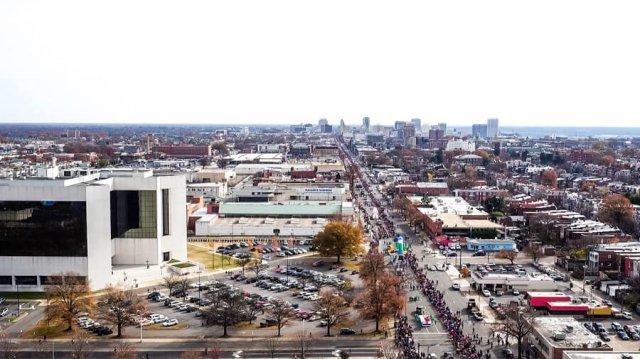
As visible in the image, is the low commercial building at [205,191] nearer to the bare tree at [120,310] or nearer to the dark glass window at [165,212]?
the dark glass window at [165,212]

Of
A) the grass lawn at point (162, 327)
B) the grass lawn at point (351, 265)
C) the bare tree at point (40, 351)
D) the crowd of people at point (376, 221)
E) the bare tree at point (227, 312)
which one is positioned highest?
the bare tree at point (227, 312)

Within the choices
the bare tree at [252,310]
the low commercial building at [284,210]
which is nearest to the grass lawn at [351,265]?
the bare tree at [252,310]

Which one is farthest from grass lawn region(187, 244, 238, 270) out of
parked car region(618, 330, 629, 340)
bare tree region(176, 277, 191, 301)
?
parked car region(618, 330, 629, 340)

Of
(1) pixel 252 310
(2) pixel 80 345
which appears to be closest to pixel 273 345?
(1) pixel 252 310

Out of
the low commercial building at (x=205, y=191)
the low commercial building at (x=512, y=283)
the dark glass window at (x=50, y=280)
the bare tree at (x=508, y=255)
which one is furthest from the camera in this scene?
the low commercial building at (x=205, y=191)

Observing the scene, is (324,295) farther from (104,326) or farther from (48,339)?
(48,339)

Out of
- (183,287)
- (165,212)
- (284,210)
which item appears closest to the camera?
(183,287)

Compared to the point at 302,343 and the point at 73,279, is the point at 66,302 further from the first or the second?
the point at 302,343
